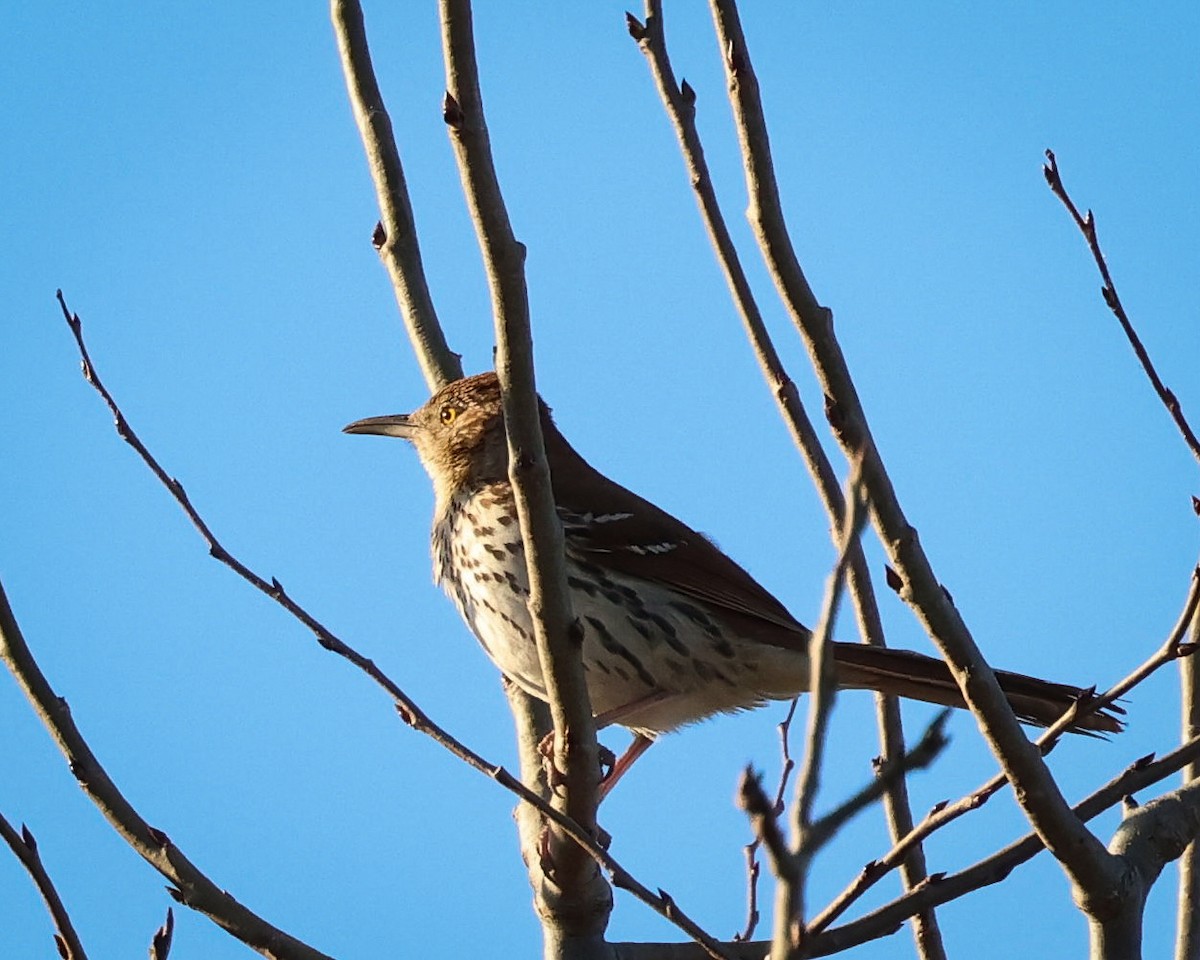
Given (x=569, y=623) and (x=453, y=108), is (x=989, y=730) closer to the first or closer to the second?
(x=569, y=623)

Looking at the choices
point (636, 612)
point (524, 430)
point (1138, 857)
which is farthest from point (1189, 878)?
point (524, 430)

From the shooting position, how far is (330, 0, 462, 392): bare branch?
482 cm

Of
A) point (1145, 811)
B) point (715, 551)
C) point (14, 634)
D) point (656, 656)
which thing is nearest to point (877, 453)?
point (1145, 811)

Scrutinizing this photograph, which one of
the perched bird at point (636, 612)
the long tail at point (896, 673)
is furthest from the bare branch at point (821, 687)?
the perched bird at point (636, 612)

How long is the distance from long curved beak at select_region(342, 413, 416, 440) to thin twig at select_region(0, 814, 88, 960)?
11.7 feet

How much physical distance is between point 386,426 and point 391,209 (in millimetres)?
1713

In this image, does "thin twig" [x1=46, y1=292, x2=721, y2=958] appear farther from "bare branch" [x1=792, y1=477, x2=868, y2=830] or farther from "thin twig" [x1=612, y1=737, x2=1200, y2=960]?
"bare branch" [x1=792, y1=477, x2=868, y2=830]

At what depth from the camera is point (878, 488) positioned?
10.6 ft

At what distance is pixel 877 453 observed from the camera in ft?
10.8

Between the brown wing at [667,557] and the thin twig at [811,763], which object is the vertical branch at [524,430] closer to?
the thin twig at [811,763]

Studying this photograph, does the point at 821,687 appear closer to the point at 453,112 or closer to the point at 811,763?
the point at 811,763

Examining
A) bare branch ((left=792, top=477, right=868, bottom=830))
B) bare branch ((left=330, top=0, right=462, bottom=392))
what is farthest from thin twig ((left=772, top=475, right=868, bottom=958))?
bare branch ((left=330, top=0, right=462, bottom=392))

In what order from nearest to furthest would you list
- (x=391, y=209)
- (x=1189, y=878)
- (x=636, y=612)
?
(x=1189, y=878)
(x=391, y=209)
(x=636, y=612)

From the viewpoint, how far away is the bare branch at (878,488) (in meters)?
3.22
